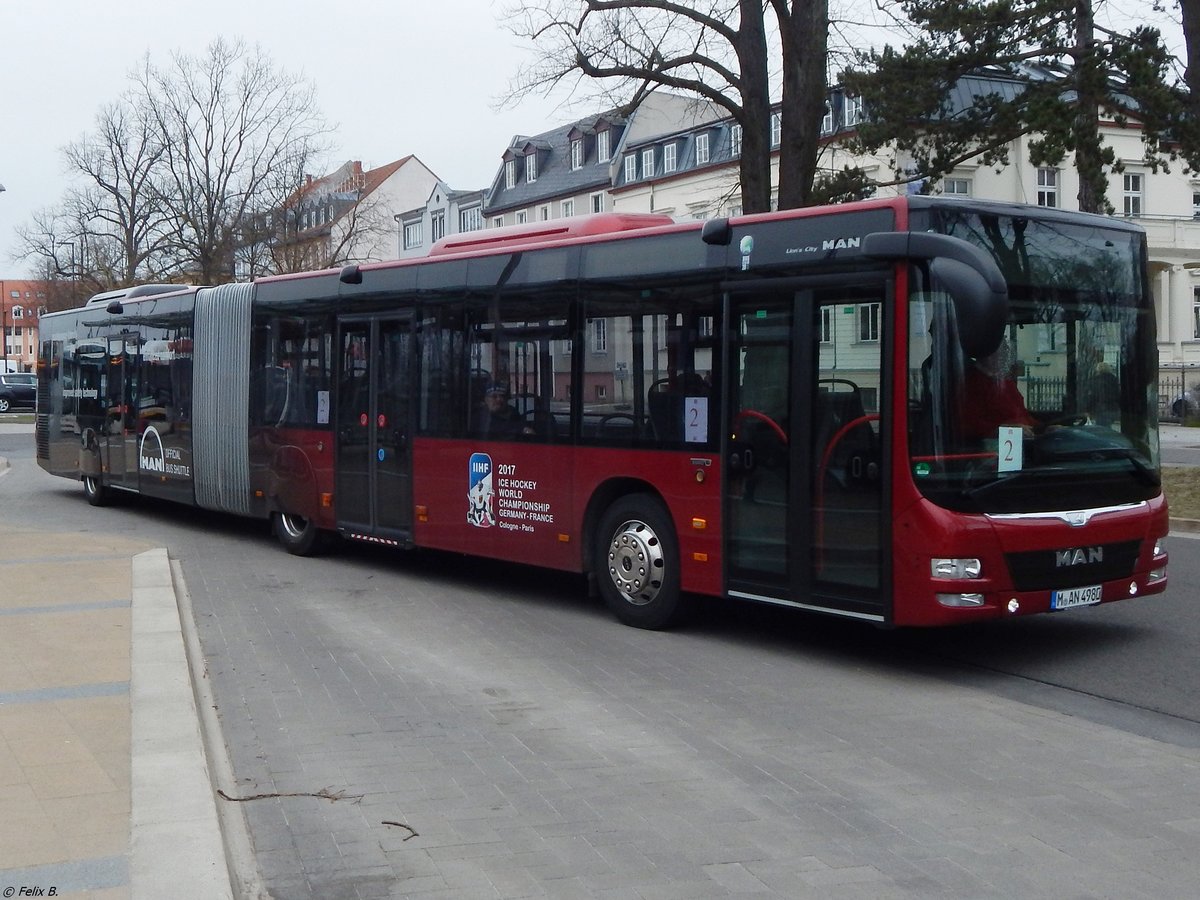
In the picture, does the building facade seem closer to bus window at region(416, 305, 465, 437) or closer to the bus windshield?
bus window at region(416, 305, 465, 437)

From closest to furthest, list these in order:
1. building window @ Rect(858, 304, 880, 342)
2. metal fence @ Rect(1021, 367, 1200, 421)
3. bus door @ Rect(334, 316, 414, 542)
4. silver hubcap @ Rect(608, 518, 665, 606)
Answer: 1. building window @ Rect(858, 304, 880, 342)
2. silver hubcap @ Rect(608, 518, 665, 606)
3. bus door @ Rect(334, 316, 414, 542)
4. metal fence @ Rect(1021, 367, 1200, 421)

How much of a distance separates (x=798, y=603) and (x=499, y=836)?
385 cm

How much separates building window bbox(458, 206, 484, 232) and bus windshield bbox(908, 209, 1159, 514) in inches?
2696

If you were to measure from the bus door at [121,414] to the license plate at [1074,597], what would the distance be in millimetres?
13476

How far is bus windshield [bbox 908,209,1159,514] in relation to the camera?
8.12 meters

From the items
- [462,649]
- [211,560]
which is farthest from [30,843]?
[211,560]

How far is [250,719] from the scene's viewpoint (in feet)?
24.2

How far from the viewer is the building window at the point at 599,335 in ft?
34.2

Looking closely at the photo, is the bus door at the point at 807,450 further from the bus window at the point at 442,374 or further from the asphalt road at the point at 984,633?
the bus window at the point at 442,374

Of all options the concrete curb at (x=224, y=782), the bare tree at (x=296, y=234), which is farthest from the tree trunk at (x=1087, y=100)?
the bare tree at (x=296, y=234)

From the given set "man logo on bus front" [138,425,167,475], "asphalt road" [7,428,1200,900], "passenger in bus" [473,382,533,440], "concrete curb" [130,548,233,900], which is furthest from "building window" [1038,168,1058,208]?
"concrete curb" [130,548,233,900]

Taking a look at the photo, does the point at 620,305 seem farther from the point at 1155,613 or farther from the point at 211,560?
the point at 211,560

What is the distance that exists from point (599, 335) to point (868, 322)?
103 inches

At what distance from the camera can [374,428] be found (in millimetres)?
13141
